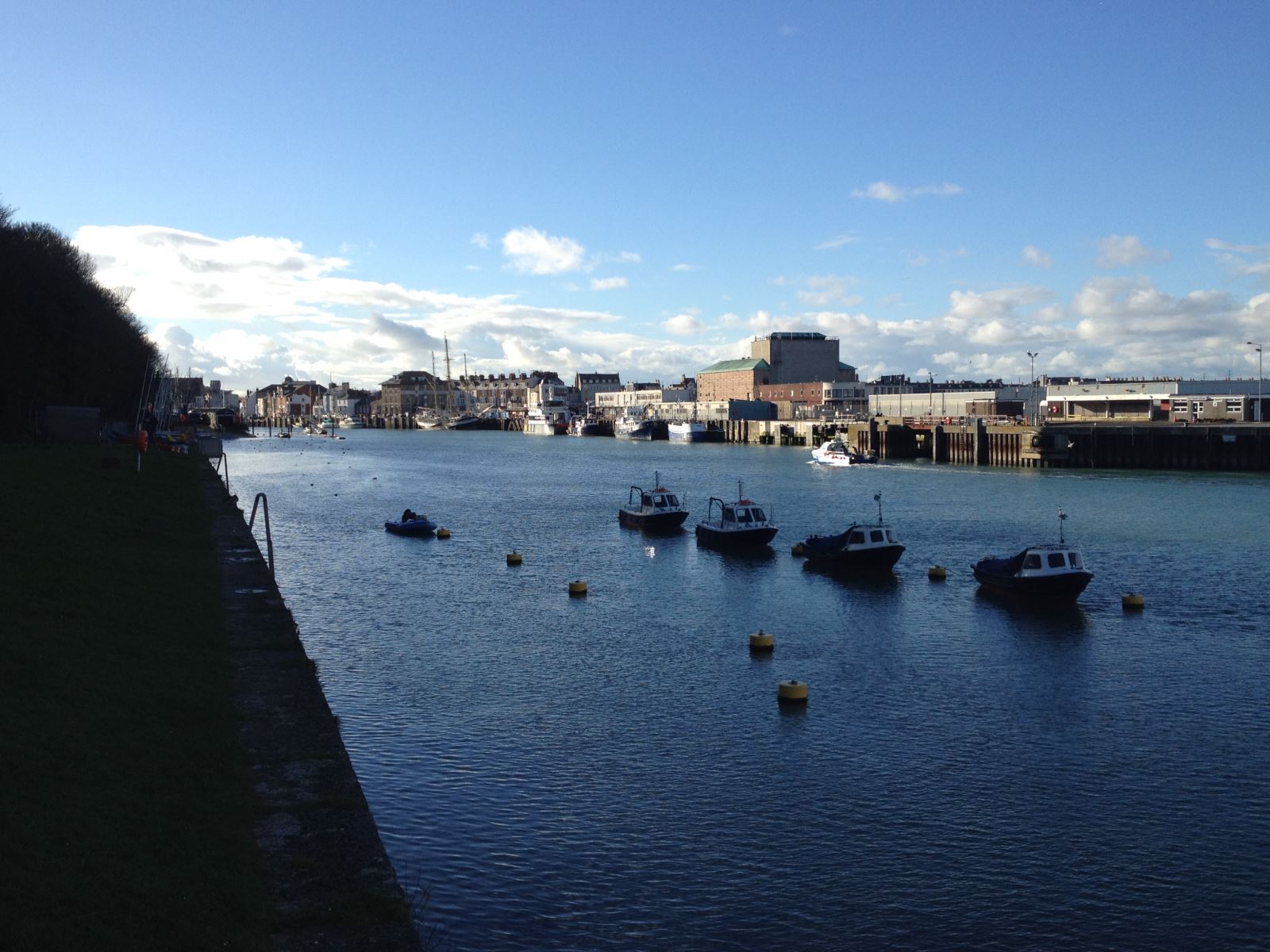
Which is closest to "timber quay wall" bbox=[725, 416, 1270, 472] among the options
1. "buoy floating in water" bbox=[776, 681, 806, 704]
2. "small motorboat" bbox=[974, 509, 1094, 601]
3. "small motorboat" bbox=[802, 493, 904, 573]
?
"small motorboat" bbox=[802, 493, 904, 573]

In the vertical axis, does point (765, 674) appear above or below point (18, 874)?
below

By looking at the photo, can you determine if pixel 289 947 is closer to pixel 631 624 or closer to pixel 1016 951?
pixel 1016 951

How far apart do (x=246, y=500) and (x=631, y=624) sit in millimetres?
59772

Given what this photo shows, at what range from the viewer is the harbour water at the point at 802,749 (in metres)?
18.3

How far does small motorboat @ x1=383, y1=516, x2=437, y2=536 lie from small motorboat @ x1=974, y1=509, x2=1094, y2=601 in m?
35.6

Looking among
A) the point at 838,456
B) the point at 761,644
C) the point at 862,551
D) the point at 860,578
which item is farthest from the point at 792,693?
the point at 838,456

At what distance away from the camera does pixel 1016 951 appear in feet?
55.6

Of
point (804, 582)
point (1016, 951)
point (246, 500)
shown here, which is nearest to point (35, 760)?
point (1016, 951)

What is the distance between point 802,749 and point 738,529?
119 feet

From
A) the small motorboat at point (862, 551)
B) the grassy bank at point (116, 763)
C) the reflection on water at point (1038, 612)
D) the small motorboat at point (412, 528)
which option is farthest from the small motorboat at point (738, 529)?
the grassy bank at point (116, 763)

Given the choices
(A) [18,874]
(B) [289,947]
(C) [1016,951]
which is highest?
(A) [18,874]

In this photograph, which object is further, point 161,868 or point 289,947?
point 161,868

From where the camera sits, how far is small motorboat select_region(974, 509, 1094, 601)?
46.5m

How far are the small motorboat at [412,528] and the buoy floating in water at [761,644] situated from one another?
36.0m
